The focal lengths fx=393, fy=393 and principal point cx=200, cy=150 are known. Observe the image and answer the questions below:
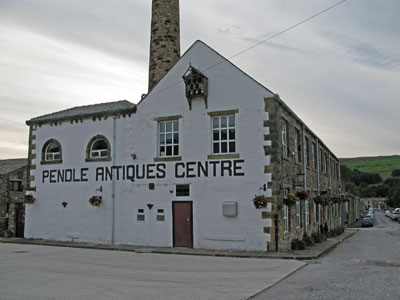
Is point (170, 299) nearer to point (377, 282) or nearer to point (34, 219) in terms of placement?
point (377, 282)

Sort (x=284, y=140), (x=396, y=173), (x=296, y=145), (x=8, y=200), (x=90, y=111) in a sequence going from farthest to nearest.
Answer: (x=396, y=173)
(x=8, y=200)
(x=90, y=111)
(x=296, y=145)
(x=284, y=140)

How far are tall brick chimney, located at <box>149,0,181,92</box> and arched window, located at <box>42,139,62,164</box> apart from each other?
19.9 feet

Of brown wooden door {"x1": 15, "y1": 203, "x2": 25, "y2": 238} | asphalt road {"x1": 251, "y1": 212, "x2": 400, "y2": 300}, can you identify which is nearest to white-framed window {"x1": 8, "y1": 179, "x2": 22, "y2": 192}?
brown wooden door {"x1": 15, "y1": 203, "x2": 25, "y2": 238}

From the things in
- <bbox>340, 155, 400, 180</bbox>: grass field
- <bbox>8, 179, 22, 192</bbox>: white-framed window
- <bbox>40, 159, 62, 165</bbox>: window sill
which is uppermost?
<bbox>340, 155, 400, 180</bbox>: grass field

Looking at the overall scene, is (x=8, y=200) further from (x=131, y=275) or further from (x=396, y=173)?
(x=396, y=173)

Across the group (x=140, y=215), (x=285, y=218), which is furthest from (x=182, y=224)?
(x=285, y=218)

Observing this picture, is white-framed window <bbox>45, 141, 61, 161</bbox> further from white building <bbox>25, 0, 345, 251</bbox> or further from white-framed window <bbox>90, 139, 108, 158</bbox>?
white-framed window <bbox>90, 139, 108, 158</bbox>

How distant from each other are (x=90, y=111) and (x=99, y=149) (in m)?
2.29

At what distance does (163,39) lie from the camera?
2244 centimetres

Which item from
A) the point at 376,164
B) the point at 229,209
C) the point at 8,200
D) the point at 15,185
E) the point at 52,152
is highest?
the point at 376,164

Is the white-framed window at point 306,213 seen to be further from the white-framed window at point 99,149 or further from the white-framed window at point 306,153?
the white-framed window at point 99,149

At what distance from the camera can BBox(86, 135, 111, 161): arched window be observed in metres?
19.0

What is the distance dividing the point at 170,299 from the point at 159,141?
10586 millimetres

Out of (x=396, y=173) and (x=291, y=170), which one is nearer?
(x=291, y=170)
